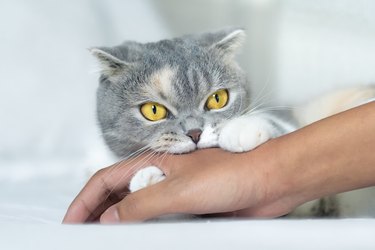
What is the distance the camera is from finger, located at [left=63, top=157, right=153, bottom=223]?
1169 millimetres

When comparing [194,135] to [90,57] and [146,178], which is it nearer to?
[146,178]

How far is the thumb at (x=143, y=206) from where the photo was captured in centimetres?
104

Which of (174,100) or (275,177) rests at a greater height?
(174,100)

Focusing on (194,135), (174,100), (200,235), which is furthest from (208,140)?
(200,235)

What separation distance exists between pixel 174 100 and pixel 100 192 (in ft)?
0.89

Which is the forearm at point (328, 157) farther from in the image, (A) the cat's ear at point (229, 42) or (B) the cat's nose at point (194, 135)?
(A) the cat's ear at point (229, 42)

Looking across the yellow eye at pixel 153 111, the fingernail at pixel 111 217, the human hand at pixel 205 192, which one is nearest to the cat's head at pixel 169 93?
the yellow eye at pixel 153 111

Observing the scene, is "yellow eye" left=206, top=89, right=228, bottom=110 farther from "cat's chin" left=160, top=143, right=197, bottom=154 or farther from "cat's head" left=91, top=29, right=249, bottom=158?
"cat's chin" left=160, top=143, right=197, bottom=154

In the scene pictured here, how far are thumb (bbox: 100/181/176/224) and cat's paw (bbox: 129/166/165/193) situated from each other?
3.8 inches

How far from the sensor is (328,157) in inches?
40.1

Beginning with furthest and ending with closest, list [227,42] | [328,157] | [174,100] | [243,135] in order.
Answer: [227,42] → [174,100] → [243,135] → [328,157]

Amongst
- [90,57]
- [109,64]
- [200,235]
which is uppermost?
[90,57]

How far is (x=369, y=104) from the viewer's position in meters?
1.02

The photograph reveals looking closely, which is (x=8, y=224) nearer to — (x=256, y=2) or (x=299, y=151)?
(x=299, y=151)
